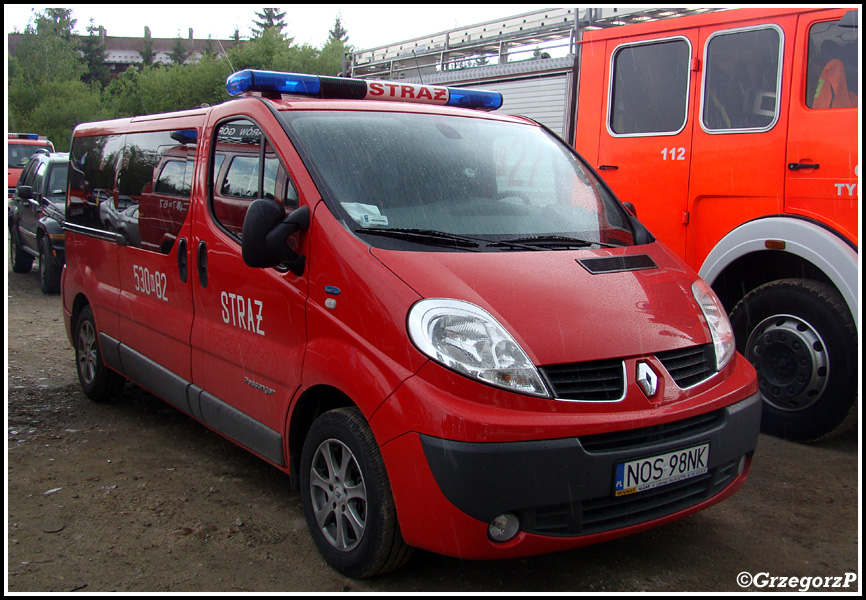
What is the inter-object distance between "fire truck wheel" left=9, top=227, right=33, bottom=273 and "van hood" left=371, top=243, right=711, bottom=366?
11.4m

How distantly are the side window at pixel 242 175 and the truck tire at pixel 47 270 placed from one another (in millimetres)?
7523

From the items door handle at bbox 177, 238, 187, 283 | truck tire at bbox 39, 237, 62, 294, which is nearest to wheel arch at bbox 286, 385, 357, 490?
door handle at bbox 177, 238, 187, 283

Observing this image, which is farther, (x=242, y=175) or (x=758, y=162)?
(x=758, y=162)

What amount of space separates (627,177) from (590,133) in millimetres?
535

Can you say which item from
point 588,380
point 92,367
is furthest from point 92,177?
point 588,380

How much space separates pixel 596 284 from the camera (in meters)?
3.02

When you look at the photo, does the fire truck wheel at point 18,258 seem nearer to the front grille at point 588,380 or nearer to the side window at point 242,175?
the side window at point 242,175

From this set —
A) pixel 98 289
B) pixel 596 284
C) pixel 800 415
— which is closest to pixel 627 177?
pixel 800 415

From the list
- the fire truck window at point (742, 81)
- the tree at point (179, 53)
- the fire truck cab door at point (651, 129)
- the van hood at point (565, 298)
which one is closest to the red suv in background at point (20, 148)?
the fire truck cab door at point (651, 129)

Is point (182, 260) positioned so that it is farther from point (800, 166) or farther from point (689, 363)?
point (800, 166)

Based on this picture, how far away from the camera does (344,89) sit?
155 inches

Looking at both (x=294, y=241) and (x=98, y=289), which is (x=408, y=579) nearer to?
(x=294, y=241)

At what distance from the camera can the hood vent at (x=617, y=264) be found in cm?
313

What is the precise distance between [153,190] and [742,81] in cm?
366
